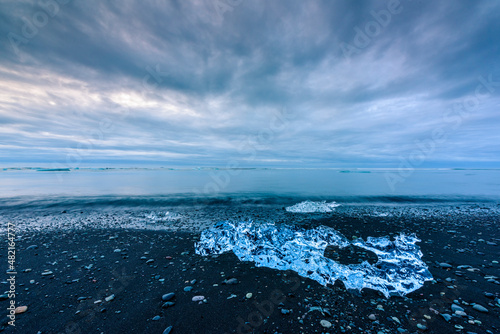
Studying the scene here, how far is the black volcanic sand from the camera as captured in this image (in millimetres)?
3754

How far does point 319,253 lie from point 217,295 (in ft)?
13.1

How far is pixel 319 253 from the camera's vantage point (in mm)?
6891

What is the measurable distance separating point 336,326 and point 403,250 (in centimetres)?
545

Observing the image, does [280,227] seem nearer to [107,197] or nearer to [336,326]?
[336,326]

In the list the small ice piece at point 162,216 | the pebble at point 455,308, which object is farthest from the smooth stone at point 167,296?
the small ice piece at point 162,216

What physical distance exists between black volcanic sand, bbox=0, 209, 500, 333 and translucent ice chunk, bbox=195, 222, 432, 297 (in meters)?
0.36

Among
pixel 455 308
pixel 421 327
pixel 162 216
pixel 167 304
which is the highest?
pixel 455 308

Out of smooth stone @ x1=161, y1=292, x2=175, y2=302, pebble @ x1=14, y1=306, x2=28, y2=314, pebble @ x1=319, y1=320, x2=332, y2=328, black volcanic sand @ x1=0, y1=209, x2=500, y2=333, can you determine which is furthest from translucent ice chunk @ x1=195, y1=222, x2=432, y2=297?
pebble @ x1=14, y1=306, x2=28, y2=314

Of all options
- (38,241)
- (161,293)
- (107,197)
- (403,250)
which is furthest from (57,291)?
(107,197)

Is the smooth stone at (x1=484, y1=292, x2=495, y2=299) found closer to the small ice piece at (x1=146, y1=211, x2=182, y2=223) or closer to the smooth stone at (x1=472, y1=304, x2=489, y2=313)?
the smooth stone at (x1=472, y1=304, x2=489, y2=313)

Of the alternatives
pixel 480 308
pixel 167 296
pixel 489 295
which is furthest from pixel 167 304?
pixel 489 295

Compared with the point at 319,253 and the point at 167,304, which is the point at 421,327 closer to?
the point at 319,253

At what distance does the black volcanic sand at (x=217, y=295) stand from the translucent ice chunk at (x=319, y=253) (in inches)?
14.2

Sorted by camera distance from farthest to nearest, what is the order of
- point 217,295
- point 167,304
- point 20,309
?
point 217,295, point 167,304, point 20,309
